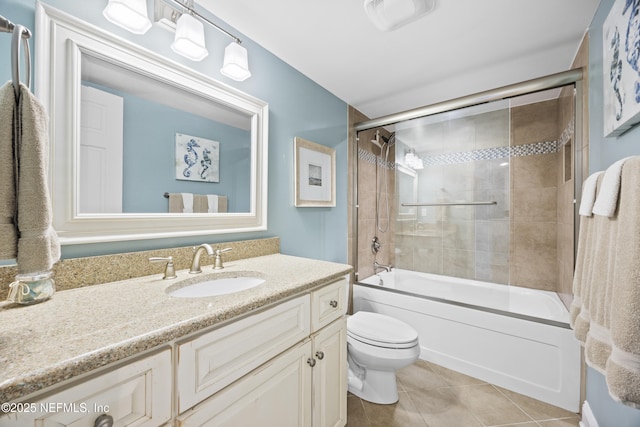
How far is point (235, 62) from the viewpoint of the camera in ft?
4.25

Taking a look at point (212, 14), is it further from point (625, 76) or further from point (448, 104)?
point (625, 76)

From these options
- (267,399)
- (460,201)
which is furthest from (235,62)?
(460,201)

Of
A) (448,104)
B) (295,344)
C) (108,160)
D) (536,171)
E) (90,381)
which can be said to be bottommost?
(295,344)

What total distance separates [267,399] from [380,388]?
1.04 meters

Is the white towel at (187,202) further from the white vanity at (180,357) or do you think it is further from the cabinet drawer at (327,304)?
the cabinet drawer at (327,304)

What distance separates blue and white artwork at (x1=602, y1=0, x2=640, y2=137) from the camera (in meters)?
0.88

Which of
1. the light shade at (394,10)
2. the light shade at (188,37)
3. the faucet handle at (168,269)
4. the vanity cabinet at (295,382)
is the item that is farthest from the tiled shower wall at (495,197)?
the faucet handle at (168,269)

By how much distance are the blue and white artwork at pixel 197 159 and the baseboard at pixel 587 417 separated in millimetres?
2313

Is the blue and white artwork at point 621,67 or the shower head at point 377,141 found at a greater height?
the shower head at point 377,141

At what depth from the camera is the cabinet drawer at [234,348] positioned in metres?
0.65

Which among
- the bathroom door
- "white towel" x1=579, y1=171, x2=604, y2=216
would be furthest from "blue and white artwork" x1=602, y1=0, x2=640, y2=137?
the bathroom door

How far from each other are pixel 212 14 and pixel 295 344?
1674 mm

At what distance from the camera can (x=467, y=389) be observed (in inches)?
67.4

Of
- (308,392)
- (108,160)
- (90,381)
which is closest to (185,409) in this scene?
(90,381)
